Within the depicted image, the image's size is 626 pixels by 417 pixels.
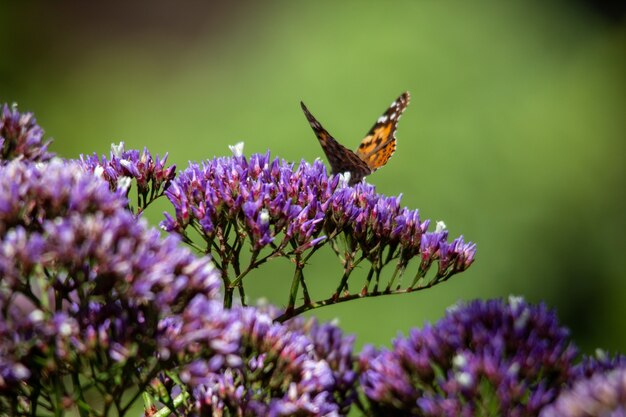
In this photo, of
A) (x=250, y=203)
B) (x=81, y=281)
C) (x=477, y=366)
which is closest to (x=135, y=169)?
(x=250, y=203)

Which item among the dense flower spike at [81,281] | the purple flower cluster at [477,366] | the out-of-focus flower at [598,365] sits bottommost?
the out-of-focus flower at [598,365]

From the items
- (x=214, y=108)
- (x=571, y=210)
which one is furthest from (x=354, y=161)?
(x=214, y=108)

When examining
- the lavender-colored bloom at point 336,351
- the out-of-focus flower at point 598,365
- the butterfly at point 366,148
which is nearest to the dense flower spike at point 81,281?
the lavender-colored bloom at point 336,351

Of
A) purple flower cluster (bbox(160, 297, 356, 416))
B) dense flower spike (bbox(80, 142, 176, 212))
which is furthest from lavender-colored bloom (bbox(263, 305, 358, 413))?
dense flower spike (bbox(80, 142, 176, 212))

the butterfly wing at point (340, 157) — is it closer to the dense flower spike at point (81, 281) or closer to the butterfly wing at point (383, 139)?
the butterfly wing at point (383, 139)

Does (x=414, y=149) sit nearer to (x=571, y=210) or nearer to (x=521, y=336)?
(x=571, y=210)

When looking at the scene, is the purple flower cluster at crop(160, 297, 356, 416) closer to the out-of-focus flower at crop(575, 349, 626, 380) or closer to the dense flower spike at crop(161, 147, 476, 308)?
the dense flower spike at crop(161, 147, 476, 308)

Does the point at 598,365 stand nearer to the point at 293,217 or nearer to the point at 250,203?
the point at 293,217
